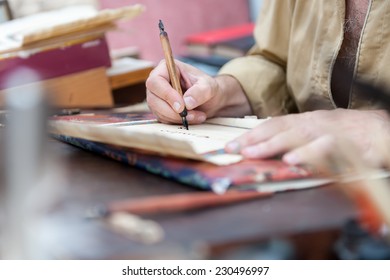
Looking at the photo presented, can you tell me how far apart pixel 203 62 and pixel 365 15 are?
101cm

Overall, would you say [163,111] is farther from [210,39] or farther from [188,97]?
[210,39]

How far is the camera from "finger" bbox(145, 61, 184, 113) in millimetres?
846

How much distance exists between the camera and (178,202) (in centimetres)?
50

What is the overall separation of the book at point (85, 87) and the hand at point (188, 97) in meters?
0.27

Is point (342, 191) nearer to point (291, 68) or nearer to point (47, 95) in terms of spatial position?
point (47, 95)

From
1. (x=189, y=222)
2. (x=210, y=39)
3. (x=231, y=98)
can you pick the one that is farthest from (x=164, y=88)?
(x=210, y=39)

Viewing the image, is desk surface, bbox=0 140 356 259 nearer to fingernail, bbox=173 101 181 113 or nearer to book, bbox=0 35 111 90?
fingernail, bbox=173 101 181 113

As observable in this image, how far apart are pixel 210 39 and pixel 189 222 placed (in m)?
1.74

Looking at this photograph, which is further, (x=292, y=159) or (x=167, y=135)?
(x=167, y=135)

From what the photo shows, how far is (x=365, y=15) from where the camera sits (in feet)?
2.97

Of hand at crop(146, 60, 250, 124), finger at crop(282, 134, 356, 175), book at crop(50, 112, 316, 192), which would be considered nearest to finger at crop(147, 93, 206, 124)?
hand at crop(146, 60, 250, 124)
